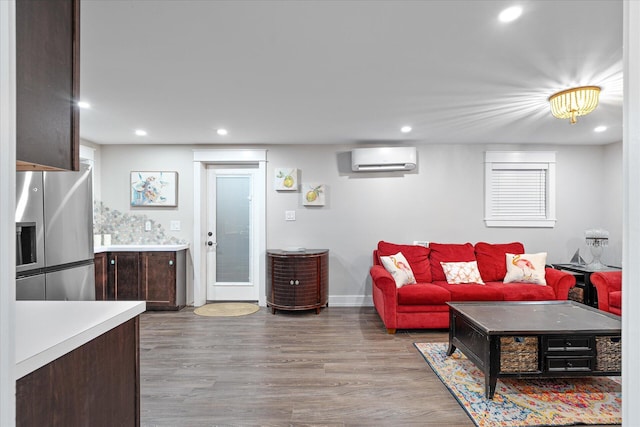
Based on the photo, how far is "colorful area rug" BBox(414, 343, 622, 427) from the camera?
220cm

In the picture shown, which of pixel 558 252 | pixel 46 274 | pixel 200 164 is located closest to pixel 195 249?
pixel 200 164

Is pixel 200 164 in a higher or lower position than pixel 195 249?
higher

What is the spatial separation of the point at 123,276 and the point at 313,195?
108 inches

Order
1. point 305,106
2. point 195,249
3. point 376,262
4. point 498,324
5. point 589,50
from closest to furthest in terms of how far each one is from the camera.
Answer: point 589,50 < point 498,324 < point 305,106 < point 376,262 < point 195,249

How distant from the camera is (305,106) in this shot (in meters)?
3.37

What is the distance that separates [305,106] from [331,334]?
2411 mm

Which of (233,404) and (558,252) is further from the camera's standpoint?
(558,252)

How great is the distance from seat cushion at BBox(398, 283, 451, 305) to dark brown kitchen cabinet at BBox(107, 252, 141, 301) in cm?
339

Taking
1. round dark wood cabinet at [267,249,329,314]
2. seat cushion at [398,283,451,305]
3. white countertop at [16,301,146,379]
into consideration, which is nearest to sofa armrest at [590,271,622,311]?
→ seat cushion at [398,283,451,305]

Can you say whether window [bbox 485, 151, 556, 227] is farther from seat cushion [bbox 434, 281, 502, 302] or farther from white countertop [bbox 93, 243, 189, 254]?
white countertop [bbox 93, 243, 189, 254]

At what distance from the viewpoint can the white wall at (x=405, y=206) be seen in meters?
5.02

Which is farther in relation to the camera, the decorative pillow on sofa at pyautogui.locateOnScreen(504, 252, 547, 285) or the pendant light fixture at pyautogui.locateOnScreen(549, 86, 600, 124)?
the decorative pillow on sofa at pyautogui.locateOnScreen(504, 252, 547, 285)

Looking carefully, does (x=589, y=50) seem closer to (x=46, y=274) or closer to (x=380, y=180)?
(x=380, y=180)

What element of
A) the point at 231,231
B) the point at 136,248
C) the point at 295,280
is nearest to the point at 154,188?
the point at 136,248
